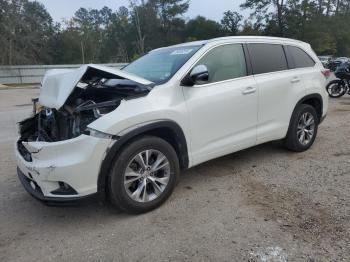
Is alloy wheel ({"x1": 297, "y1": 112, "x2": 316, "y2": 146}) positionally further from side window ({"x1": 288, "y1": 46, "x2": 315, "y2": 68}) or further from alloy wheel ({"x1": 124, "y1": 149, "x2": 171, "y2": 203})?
alloy wheel ({"x1": 124, "y1": 149, "x2": 171, "y2": 203})

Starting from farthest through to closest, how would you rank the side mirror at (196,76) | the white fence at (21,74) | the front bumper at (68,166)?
the white fence at (21,74)
the side mirror at (196,76)
the front bumper at (68,166)

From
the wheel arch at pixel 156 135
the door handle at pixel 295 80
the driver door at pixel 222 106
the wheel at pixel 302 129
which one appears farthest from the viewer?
the wheel at pixel 302 129

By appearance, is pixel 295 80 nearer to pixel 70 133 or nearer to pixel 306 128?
pixel 306 128

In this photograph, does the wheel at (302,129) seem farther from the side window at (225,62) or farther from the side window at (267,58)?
the side window at (225,62)

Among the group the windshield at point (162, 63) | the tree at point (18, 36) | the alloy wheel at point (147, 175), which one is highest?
the tree at point (18, 36)

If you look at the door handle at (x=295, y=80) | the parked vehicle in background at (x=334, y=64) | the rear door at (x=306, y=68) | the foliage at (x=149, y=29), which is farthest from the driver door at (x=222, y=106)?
the foliage at (x=149, y=29)

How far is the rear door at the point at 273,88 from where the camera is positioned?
4500mm

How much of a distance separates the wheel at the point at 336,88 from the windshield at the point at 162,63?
904 centimetres

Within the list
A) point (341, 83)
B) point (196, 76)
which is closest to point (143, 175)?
point (196, 76)

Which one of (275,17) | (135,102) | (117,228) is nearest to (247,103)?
(135,102)

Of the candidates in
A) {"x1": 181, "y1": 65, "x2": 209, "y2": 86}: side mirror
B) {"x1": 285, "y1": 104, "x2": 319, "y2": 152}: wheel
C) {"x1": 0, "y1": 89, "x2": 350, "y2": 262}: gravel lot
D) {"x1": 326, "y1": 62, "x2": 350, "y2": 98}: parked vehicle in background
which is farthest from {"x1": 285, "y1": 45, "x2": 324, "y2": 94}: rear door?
{"x1": 326, "y1": 62, "x2": 350, "y2": 98}: parked vehicle in background

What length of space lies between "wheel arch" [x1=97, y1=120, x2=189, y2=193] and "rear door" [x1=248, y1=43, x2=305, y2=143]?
1.31 metres

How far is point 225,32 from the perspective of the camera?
65.4 m

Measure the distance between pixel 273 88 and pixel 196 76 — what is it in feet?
4.79
